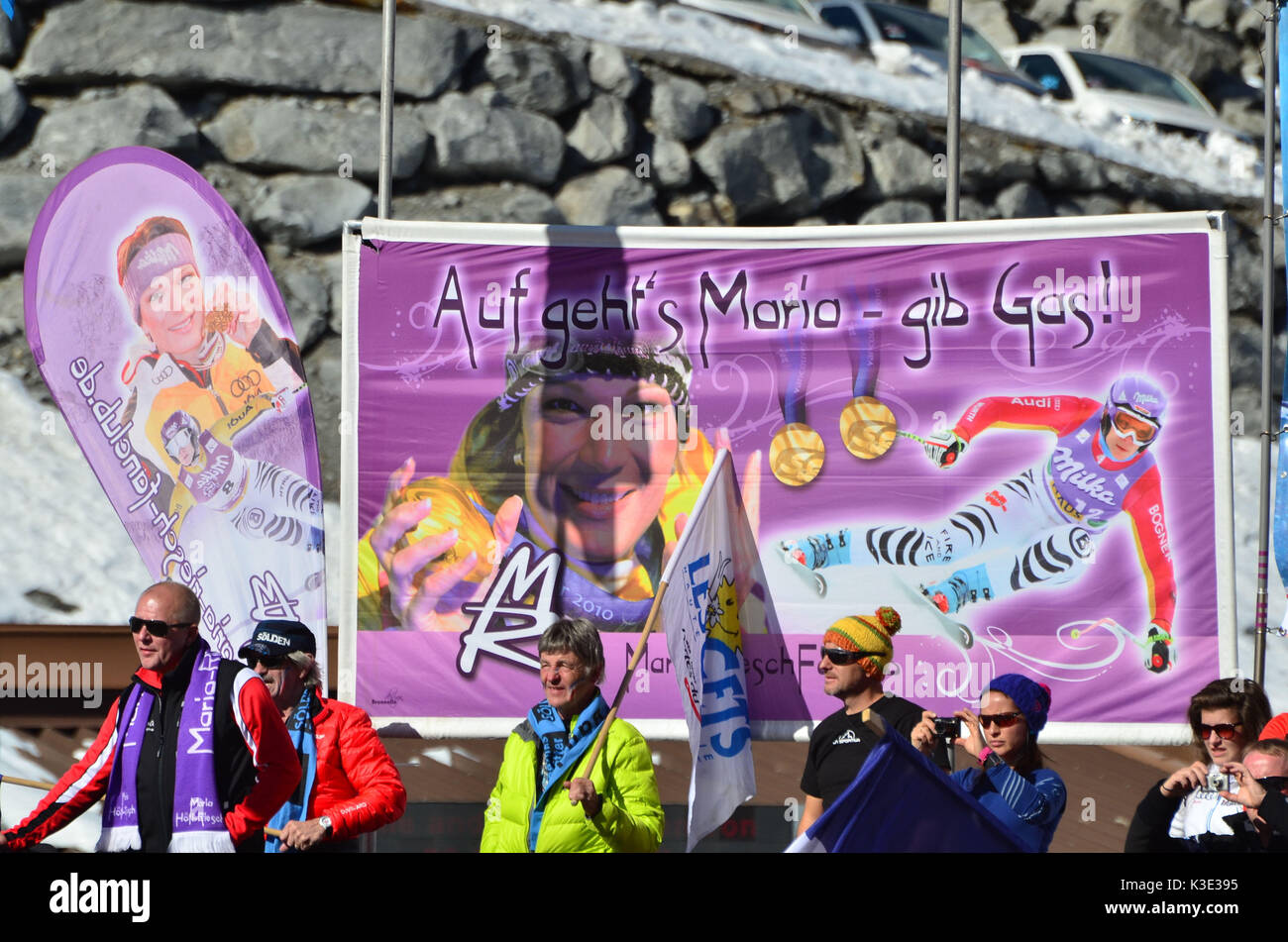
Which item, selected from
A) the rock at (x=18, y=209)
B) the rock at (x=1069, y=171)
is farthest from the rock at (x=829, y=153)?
the rock at (x=18, y=209)

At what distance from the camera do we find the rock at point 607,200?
11.1 metres

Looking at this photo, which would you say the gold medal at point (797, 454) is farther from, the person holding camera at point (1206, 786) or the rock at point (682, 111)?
the rock at point (682, 111)

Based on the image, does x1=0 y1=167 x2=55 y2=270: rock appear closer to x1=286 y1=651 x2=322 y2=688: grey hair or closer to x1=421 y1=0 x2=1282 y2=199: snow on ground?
x1=421 y1=0 x2=1282 y2=199: snow on ground

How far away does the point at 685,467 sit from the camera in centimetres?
616

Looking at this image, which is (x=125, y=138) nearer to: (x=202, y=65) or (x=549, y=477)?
(x=202, y=65)

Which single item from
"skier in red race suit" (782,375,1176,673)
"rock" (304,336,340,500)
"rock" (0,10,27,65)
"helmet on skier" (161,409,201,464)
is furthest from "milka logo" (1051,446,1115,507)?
"rock" (0,10,27,65)

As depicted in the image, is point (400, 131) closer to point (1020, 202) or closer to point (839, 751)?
point (1020, 202)

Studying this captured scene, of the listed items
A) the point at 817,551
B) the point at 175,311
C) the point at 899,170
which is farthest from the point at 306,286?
the point at 817,551

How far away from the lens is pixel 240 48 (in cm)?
1104

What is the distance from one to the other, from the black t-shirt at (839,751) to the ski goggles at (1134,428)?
6.09 ft

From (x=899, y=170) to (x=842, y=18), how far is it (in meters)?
3.09

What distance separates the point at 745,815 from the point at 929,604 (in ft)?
3.96

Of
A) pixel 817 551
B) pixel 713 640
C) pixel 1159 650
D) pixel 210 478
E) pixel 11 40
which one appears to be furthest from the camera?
pixel 11 40
